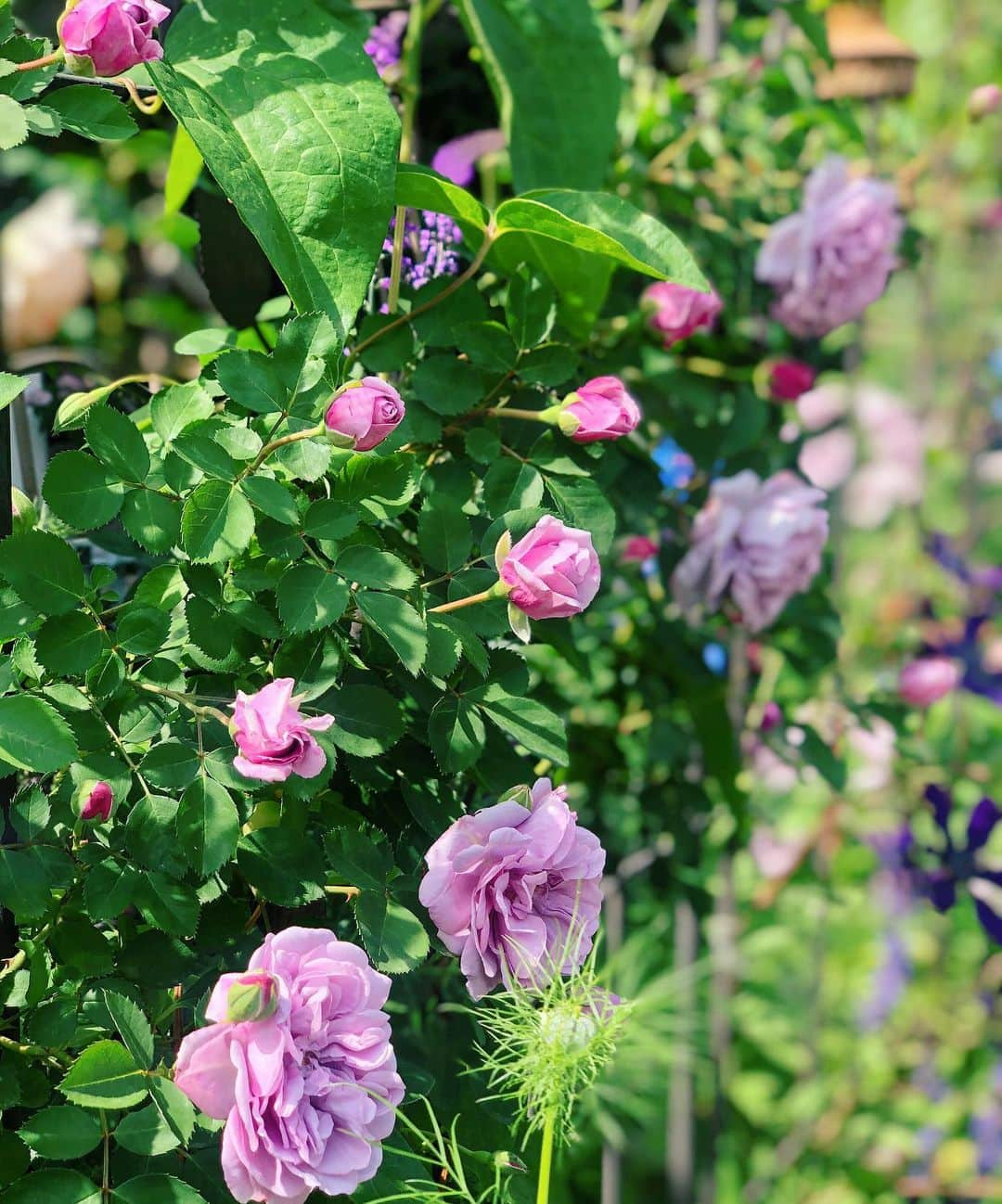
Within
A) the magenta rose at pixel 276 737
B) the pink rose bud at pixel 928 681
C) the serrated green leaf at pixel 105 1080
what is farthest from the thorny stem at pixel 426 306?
the pink rose bud at pixel 928 681

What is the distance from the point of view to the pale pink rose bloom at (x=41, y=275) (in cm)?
268

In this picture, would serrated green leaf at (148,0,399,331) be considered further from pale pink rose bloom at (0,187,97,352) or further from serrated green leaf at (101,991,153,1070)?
pale pink rose bloom at (0,187,97,352)

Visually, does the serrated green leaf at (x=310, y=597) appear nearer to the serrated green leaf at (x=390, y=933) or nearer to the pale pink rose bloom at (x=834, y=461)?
the serrated green leaf at (x=390, y=933)

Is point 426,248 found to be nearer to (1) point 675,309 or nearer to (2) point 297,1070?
(1) point 675,309

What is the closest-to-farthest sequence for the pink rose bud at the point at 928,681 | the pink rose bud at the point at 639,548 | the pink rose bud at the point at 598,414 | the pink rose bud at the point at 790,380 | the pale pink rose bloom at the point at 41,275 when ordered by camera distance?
the pink rose bud at the point at 598,414 → the pink rose bud at the point at 639,548 → the pink rose bud at the point at 790,380 → the pink rose bud at the point at 928,681 → the pale pink rose bloom at the point at 41,275

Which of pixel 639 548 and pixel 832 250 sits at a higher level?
pixel 832 250

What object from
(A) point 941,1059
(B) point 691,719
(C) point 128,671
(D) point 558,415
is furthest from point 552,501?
(A) point 941,1059

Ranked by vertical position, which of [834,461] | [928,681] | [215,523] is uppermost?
[215,523]

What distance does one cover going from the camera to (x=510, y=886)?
0.55 meters

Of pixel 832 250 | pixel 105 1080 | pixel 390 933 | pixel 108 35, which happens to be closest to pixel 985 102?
pixel 832 250

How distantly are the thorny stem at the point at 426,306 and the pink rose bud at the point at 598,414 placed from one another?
0.10 m

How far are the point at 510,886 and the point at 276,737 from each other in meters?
0.13

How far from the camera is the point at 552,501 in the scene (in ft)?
2.32

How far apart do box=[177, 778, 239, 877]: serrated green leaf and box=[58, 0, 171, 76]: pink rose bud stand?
→ 33 centimetres
